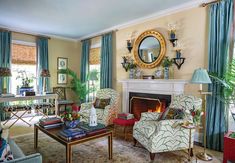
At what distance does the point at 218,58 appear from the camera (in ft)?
10.3

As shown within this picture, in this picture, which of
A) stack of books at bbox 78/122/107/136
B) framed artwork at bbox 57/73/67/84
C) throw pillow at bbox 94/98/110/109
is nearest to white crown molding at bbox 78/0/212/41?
throw pillow at bbox 94/98/110/109

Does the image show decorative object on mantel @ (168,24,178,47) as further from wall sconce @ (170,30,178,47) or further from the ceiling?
the ceiling

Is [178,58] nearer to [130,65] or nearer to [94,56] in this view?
[130,65]

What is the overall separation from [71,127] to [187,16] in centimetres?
315

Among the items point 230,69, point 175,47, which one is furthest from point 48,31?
point 230,69

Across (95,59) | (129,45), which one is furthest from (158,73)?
(95,59)

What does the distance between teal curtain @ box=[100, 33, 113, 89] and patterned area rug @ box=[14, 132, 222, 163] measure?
2.24m

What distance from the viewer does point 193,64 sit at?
11.7ft

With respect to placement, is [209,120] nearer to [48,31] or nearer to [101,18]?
[101,18]

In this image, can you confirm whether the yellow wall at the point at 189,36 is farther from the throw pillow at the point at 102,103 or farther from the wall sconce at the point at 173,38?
the throw pillow at the point at 102,103

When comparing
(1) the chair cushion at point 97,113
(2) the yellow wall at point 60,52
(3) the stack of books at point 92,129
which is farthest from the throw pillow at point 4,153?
(2) the yellow wall at point 60,52

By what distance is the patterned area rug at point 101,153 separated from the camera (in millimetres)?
2704

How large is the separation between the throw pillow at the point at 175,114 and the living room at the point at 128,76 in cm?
2

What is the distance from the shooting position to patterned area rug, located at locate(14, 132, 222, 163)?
270 centimetres
